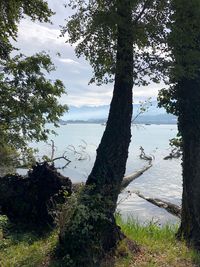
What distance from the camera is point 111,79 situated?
1077 centimetres

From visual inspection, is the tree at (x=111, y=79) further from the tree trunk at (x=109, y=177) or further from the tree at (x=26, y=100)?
the tree at (x=26, y=100)

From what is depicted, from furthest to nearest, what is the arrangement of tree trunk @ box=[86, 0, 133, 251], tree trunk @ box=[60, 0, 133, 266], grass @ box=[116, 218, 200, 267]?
tree trunk @ box=[86, 0, 133, 251], grass @ box=[116, 218, 200, 267], tree trunk @ box=[60, 0, 133, 266]

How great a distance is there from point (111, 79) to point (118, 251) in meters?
4.45

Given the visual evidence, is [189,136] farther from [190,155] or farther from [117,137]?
[117,137]

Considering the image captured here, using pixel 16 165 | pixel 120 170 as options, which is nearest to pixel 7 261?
pixel 120 170

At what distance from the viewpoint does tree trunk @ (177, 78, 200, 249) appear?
39.0 feet

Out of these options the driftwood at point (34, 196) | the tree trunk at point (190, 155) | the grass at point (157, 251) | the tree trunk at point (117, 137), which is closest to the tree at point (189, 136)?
the tree trunk at point (190, 155)

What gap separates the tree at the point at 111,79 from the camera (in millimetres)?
8820

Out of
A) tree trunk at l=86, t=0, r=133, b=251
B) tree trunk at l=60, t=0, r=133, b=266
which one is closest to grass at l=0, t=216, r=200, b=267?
tree trunk at l=60, t=0, r=133, b=266

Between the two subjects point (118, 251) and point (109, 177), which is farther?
point (109, 177)

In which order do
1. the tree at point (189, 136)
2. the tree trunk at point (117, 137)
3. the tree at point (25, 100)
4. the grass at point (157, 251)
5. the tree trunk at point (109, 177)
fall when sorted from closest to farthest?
1. the tree trunk at point (109, 177)
2. the grass at point (157, 251)
3. the tree trunk at point (117, 137)
4. the tree at point (189, 136)
5. the tree at point (25, 100)

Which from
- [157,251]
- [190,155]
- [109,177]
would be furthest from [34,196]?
[190,155]

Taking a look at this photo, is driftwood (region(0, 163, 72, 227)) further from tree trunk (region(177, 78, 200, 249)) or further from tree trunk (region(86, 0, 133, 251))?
tree trunk (region(177, 78, 200, 249))

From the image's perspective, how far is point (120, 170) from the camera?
10.3 metres
